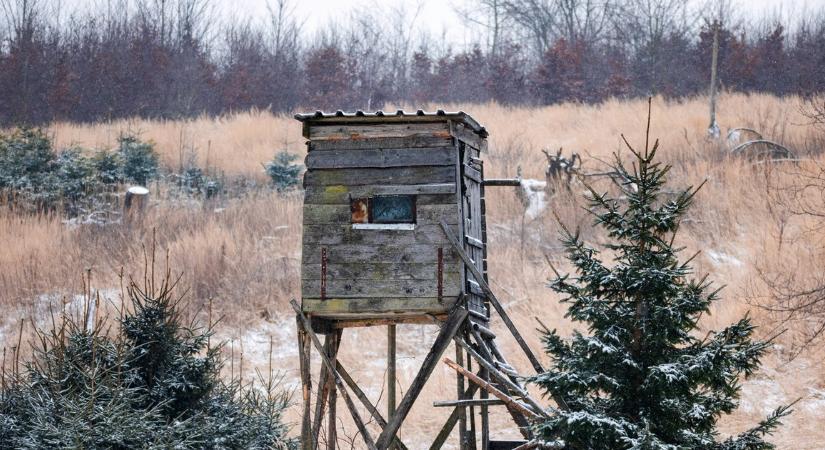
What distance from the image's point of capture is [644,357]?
7.75m

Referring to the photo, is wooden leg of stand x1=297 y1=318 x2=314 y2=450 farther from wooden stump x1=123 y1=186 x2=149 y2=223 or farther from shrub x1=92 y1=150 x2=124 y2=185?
shrub x1=92 y1=150 x2=124 y2=185

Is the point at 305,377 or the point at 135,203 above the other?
the point at 135,203

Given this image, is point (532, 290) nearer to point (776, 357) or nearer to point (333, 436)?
point (776, 357)

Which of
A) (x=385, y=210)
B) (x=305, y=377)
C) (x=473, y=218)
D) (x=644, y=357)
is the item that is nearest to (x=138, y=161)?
(x=305, y=377)

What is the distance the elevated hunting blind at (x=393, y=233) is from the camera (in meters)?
10.4

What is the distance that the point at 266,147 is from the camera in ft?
96.2

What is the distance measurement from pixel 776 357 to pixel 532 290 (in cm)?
504

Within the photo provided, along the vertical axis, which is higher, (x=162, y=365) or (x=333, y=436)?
(x=162, y=365)

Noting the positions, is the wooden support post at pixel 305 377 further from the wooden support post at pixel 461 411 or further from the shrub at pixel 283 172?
the shrub at pixel 283 172

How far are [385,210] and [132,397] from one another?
331cm

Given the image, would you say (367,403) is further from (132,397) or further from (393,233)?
(132,397)

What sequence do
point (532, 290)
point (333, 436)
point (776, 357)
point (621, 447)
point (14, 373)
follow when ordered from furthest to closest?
point (532, 290) → point (776, 357) → point (333, 436) → point (14, 373) → point (621, 447)

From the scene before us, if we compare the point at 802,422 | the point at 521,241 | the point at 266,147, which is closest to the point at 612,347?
the point at 802,422

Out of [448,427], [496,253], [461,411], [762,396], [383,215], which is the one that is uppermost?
[383,215]
